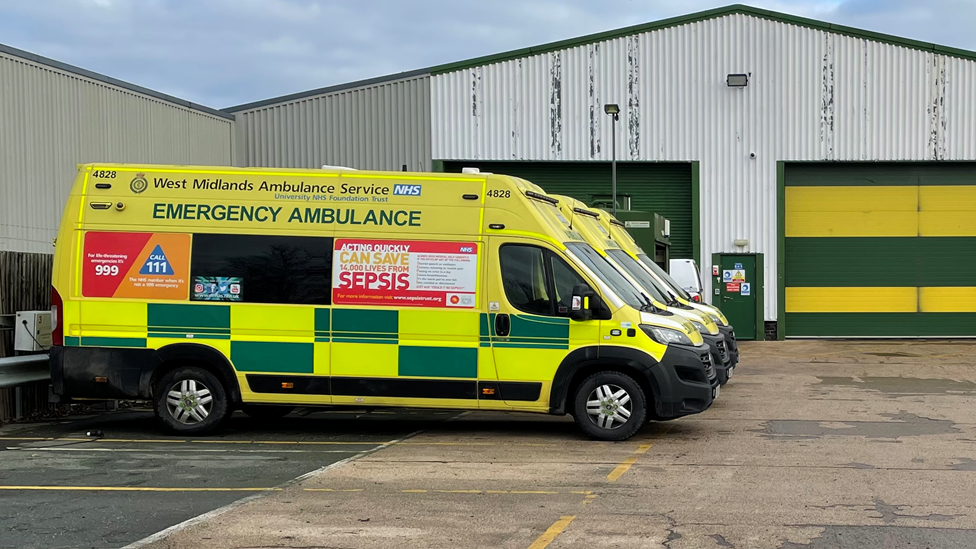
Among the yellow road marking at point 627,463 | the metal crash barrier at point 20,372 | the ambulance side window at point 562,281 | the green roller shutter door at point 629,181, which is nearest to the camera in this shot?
the yellow road marking at point 627,463

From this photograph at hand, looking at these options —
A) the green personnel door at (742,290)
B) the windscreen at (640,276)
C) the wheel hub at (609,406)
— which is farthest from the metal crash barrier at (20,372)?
the green personnel door at (742,290)

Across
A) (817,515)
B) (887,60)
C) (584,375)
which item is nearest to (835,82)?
(887,60)

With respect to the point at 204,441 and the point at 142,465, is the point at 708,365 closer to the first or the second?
the point at 204,441

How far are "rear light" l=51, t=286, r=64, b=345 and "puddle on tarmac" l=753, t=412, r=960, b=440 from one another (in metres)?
7.46

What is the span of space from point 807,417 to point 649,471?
4443mm

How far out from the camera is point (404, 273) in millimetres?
10336

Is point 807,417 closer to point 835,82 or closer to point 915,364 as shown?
point 915,364

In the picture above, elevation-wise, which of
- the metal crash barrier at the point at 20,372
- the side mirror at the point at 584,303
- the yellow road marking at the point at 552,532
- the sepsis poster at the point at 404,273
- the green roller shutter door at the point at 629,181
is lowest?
the yellow road marking at the point at 552,532

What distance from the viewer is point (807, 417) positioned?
40.0 feet

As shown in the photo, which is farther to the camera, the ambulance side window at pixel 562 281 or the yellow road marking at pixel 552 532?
the ambulance side window at pixel 562 281

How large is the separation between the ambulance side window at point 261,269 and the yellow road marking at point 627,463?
347 centimetres

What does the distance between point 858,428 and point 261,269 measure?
6.73 metres

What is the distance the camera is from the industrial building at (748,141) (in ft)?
85.0

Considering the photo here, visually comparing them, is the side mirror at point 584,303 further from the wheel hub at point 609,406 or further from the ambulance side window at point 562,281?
the wheel hub at point 609,406
